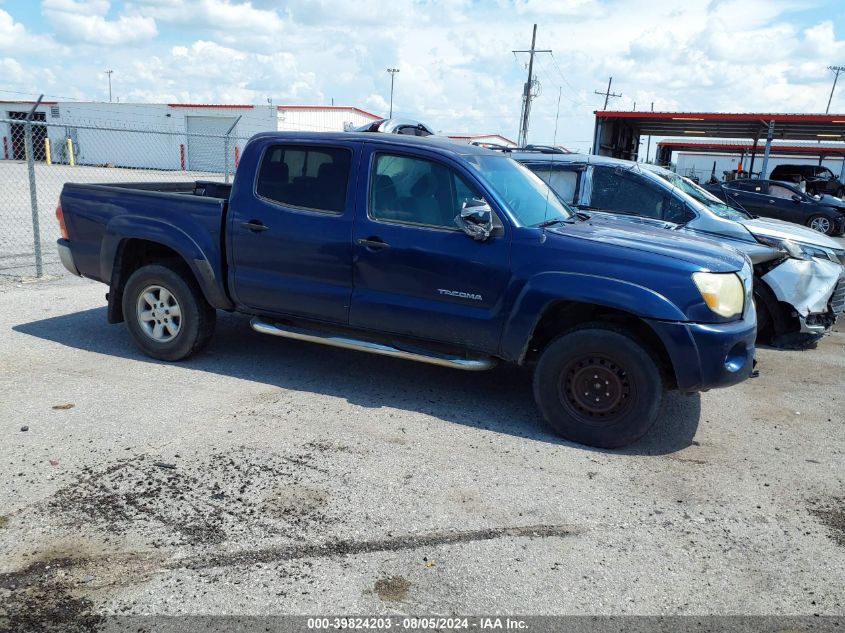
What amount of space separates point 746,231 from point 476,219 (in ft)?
13.4

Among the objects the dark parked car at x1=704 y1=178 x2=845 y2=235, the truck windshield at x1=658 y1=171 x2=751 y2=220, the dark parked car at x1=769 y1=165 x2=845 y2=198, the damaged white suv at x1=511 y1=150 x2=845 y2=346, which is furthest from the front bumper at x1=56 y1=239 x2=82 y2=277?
the dark parked car at x1=769 y1=165 x2=845 y2=198

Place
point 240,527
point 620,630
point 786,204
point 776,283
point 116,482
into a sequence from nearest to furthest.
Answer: point 620,630 < point 240,527 < point 116,482 < point 776,283 < point 786,204

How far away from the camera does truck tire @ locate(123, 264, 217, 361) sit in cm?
578

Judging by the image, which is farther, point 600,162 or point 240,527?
point 600,162

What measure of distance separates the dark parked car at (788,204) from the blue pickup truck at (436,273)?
1408cm

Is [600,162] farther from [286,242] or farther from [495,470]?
[495,470]

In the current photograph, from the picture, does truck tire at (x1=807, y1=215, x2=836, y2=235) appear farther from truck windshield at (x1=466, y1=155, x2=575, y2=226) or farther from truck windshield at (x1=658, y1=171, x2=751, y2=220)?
truck windshield at (x1=466, y1=155, x2=575, y2=226)

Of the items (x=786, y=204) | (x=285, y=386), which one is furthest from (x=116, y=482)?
(x=786, y=204)

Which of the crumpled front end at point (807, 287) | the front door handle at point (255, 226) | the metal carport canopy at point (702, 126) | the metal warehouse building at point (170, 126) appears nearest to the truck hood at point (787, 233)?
the crumpled front end at point (807, 287)

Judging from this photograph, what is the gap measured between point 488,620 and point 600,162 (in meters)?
5.98

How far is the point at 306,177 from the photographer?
533 centimetres

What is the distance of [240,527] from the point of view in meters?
3.49

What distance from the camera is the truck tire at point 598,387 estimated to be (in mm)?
4438

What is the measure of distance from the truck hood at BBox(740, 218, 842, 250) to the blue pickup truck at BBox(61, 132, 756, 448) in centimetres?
299
